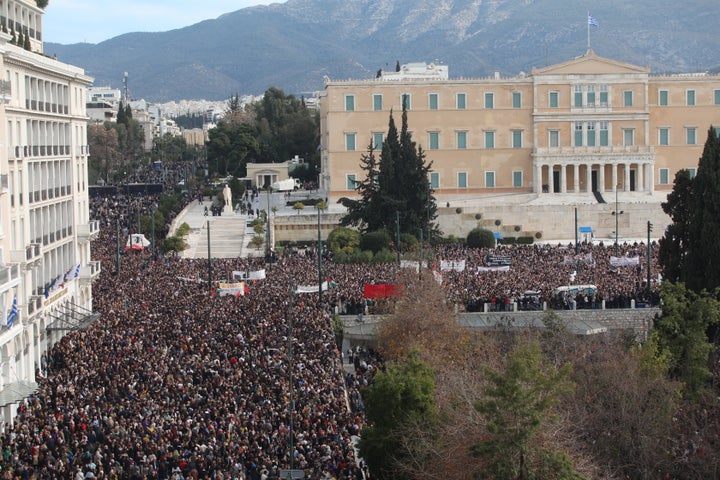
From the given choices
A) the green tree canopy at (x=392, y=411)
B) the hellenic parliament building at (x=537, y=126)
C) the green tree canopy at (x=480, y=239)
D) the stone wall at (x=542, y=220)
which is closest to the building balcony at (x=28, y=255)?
the green tree canopy at (x=392, y=411)

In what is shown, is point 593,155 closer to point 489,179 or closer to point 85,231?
point 489,179

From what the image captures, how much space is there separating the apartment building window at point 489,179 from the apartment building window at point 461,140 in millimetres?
2137

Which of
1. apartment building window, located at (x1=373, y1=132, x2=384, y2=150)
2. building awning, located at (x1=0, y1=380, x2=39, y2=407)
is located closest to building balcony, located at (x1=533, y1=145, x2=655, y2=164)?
apartment building window, located at (x1=373, y1=132, x2=384, y2=150)

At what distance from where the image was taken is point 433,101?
69.7 meters

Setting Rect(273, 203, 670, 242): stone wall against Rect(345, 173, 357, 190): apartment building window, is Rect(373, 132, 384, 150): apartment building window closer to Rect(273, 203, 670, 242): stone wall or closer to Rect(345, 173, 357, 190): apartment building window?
Rect(345, 173, 357, 190): apartment building window

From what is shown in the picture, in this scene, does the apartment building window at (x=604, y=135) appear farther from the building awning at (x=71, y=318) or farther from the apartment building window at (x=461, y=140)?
the building awning at (x=71, y=318)

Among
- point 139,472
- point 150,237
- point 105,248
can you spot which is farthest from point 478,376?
point 150,237

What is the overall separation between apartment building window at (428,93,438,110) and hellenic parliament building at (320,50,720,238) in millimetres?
58

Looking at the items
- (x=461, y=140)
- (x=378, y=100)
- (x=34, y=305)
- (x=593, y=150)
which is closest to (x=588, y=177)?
(x=593, y=150)

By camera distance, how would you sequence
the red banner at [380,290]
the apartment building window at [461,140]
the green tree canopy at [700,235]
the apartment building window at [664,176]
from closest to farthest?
the green tree canopy at [700,235], the red banner at [380,290], the apartment building window at [461,140], the apartment building window at [664,176]

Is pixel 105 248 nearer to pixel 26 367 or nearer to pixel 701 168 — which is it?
pixel 26 367

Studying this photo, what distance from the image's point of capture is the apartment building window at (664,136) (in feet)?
232

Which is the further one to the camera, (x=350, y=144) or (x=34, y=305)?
(x=350, y=144)

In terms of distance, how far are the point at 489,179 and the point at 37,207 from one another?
130 ft
